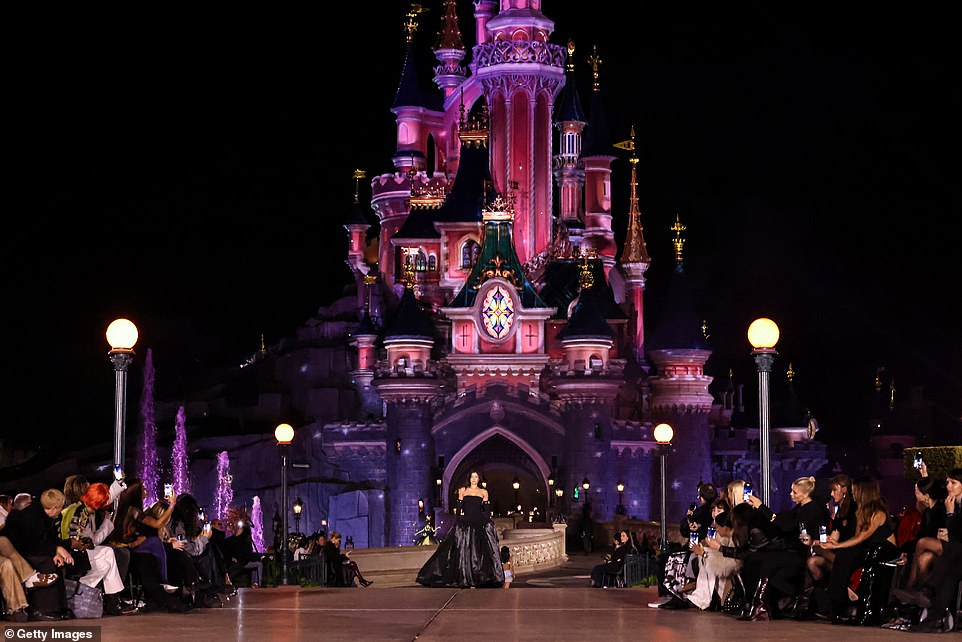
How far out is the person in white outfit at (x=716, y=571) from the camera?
1581 cm

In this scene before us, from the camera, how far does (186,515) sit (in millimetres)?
16969

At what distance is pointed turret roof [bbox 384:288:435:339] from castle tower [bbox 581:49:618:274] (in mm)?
10639

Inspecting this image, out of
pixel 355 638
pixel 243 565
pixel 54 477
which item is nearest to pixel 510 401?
pixel 54 477

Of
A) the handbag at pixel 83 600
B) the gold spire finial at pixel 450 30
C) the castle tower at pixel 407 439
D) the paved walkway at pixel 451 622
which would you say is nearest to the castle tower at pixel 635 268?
the gold spire finial at pixel 450 30

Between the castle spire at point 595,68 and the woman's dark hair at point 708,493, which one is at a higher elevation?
the castle spire at point 595,68

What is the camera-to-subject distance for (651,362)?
72.3 metres

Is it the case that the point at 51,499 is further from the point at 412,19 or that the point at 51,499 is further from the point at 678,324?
the point at 412,19

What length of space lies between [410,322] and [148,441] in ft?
63.5

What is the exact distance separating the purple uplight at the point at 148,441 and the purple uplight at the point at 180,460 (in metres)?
0.85

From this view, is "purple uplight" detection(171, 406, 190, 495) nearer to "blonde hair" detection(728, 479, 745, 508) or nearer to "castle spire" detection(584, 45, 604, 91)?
"castle spire" detection(584, 45, 604, 91)

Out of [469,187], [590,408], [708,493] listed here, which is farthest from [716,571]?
[469,187]

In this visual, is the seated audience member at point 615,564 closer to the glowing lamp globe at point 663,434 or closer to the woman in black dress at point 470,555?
the glowing lamp globe at point 663,434

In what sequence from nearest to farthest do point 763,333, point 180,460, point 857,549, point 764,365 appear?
point 857,549
point 763,333
point 764,365
point 180,460

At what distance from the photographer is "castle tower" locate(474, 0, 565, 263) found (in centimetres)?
6881
